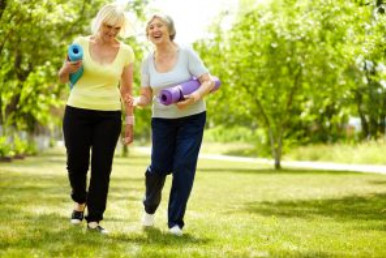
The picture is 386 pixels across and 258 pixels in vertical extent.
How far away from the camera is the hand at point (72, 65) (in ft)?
20.6

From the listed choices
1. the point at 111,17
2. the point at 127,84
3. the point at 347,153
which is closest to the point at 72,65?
the point at 111,17

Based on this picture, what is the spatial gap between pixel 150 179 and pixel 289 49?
19919 mm

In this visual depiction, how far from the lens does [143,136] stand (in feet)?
329

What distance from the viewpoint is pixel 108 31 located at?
21.5ft

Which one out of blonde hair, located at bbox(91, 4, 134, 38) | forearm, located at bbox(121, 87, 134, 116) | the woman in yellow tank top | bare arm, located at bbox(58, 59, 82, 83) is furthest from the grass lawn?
blonde hair, located at bbox(91, 4, 134, 38)

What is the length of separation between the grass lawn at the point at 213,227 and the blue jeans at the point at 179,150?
320 mm

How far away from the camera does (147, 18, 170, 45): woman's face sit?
6742mm

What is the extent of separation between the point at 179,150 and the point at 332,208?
432 cm

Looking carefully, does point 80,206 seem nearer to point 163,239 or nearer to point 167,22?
point 163,239

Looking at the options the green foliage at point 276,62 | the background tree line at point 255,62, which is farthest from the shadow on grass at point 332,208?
the green foliage at point 276,62

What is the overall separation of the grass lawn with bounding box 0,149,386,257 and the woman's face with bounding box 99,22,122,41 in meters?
1.82

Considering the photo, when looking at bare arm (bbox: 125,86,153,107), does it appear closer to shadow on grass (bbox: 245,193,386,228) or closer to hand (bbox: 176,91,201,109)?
hand (bbox: 176,91,201,109)

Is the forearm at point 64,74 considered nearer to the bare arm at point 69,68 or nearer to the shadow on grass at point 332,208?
the bare arm at point 69,68

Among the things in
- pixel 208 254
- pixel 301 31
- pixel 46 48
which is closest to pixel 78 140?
pixel 208 254
